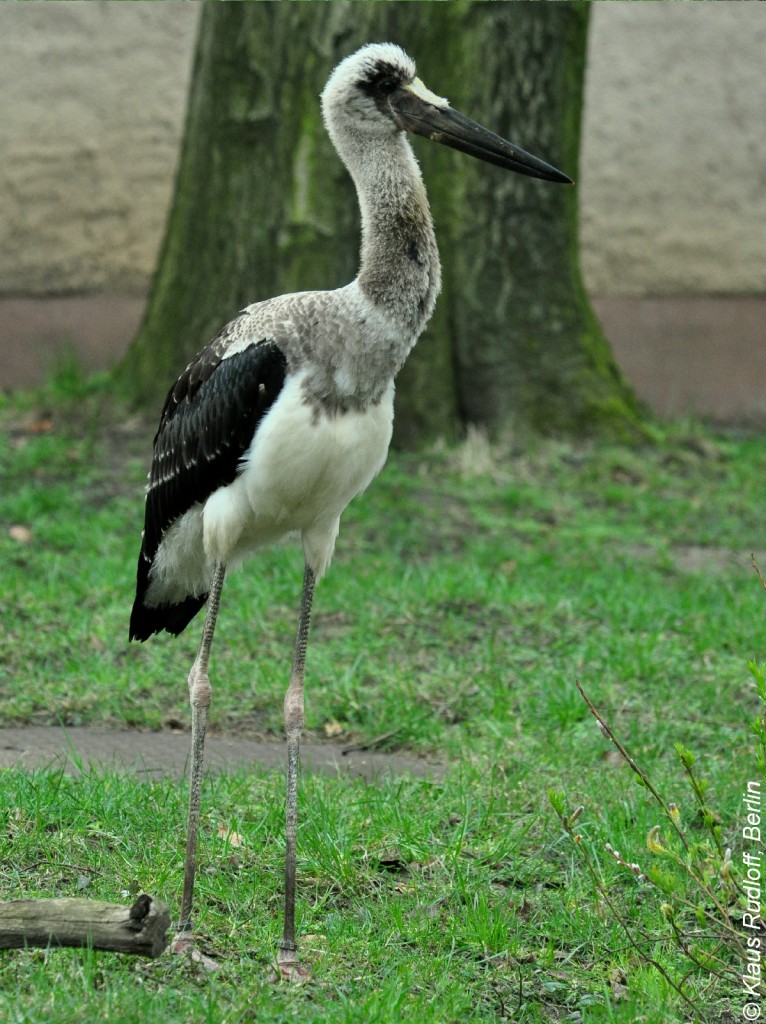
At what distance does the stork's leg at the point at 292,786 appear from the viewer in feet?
9.91

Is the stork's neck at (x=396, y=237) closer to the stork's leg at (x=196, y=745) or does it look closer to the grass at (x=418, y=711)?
the stork's leg at (x=196, y=745)

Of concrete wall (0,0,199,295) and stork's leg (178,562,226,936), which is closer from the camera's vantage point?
stork's leg (178,562,226,936)

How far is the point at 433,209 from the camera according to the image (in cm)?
755

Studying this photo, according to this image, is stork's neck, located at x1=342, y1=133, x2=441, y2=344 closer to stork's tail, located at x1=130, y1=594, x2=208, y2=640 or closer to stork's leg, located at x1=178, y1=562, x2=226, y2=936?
stork's leg, located at x1=178, y1=562, x2=226, y2=936

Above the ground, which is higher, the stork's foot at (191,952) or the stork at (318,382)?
the stork at (318,382)

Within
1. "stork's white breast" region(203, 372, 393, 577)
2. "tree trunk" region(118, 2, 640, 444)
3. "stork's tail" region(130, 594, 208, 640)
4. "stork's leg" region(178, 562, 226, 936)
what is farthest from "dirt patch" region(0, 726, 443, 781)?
"tree trunk" region(118, 2, 640, 444)

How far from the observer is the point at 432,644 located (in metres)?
5.16

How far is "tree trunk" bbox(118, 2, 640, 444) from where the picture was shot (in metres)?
7.27

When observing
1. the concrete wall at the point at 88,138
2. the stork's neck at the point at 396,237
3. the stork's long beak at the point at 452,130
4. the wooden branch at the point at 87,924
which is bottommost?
the wooden branch at the point at 87,924

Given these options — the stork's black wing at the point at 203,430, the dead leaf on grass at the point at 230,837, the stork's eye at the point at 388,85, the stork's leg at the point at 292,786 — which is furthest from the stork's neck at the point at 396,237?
the dead leaf on grass at the point at 230,837

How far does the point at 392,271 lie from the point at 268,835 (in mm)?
1454

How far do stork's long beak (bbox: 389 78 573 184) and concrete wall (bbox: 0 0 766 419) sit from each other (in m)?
5.83

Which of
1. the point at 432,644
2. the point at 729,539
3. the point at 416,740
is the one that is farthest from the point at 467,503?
the point at 416,740

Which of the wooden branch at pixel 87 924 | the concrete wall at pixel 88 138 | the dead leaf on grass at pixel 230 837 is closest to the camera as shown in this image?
the wooden branch at pixel 87 924
